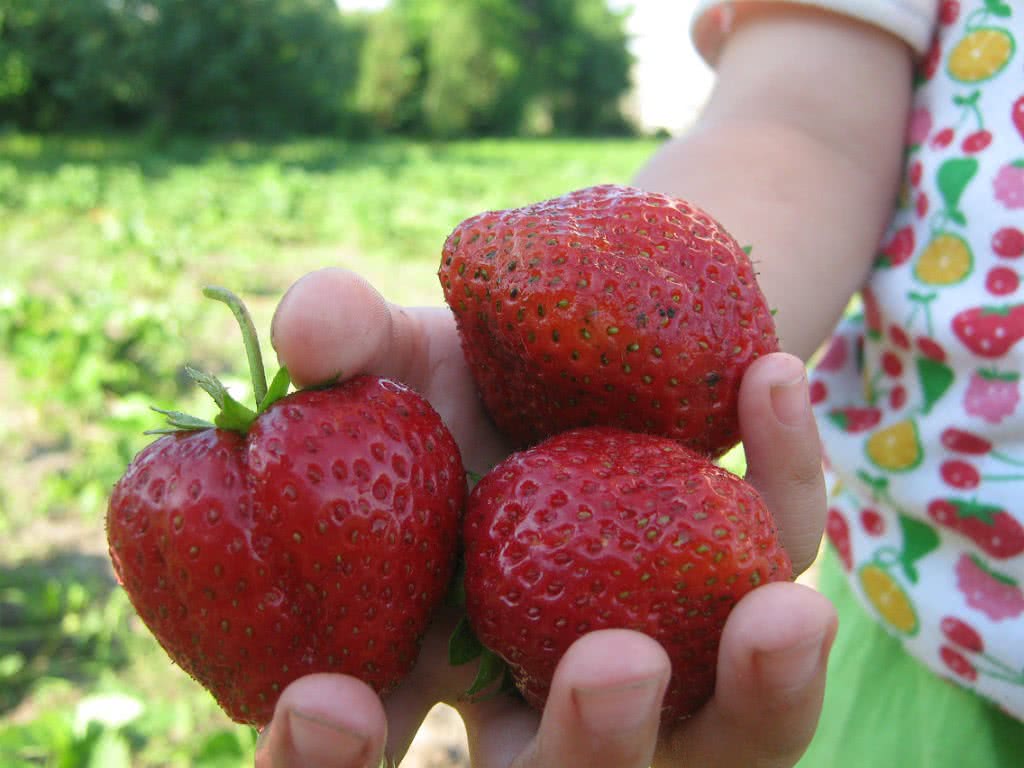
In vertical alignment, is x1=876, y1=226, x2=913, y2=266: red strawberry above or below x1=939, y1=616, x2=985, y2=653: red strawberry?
above

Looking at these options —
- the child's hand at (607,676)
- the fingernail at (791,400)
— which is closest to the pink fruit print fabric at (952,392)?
the child's hand at (607,676)

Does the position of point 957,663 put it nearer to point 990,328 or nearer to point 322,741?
point 990,328

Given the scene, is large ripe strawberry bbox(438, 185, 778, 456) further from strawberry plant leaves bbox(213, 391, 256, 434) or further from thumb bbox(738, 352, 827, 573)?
strawberry plant leaves bbox(213, 391, 256, 434)

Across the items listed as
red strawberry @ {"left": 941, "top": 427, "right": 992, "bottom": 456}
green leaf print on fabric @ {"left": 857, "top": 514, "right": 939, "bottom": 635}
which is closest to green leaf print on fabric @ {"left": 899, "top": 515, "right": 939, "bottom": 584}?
green leaf print on fabric @ {"left": 857, "top": 514, "right": 939, "bottom": 635}

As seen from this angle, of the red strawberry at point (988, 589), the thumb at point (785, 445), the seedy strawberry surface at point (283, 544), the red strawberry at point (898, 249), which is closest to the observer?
the seedy strawberry surface at point (283, 544)

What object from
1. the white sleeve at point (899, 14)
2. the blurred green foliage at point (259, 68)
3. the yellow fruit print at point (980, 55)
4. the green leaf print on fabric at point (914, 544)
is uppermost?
the white sleeve at point (899, 14)

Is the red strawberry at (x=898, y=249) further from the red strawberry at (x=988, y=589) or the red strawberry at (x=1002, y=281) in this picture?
the red strawberry at (x=988, y=589)
